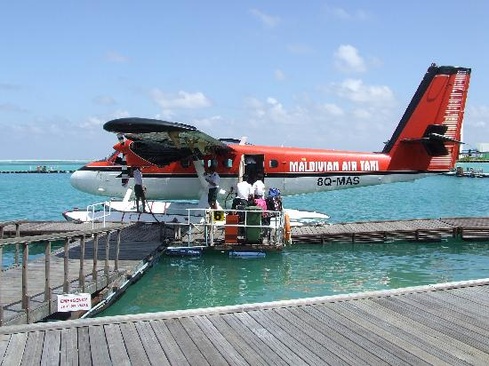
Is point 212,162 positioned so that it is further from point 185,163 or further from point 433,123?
point 433,123

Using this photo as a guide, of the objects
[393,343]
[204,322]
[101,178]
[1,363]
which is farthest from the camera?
[101,178]

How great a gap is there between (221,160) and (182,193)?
211 centimetres

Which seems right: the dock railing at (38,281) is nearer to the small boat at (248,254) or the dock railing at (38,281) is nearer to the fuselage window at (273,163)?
the small boat at (248,254)

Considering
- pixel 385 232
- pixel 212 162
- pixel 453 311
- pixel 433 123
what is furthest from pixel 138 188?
pixel 453 311

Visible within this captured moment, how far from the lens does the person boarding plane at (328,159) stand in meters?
19.3

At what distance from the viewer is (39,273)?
10.3m

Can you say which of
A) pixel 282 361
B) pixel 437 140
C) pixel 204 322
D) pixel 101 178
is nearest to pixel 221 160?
pixel 101 178

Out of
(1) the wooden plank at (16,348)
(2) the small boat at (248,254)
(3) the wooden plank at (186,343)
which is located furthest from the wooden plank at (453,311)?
(2) the small boat at (248,254)

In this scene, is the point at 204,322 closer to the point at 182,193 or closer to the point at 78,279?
the point at 78,279

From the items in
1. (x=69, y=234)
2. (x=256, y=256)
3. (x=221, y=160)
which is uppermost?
(x=221, y=160)

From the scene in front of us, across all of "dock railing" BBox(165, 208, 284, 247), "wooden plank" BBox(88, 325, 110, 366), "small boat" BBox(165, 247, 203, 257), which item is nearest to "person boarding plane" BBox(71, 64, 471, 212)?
"dock railing" BBox(165, 208, 284, 247)

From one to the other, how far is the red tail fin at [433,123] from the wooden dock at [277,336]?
12.9 metres

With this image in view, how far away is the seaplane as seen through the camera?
19328mm

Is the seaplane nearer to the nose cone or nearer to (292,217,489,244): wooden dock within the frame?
the nose cone
